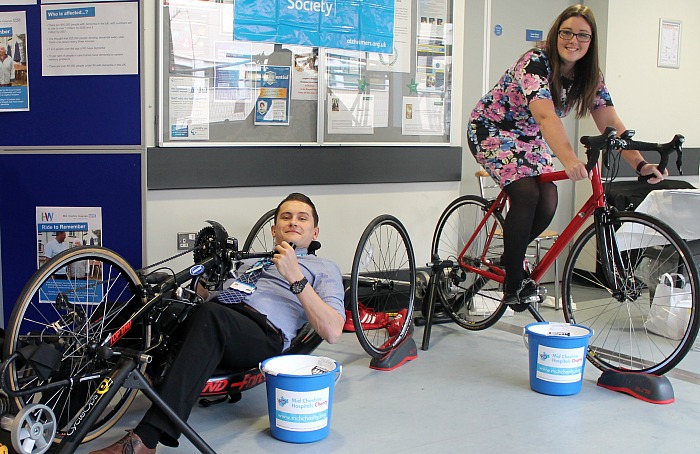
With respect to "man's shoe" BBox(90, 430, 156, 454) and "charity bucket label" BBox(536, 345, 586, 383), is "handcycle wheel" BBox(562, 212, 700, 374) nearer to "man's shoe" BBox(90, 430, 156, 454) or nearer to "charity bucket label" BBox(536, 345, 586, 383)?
"charity bucket label" BBox(536, 345, 586, 383)

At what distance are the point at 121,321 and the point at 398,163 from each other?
2.14 meters

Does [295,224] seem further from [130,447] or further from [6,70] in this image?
[6,70]

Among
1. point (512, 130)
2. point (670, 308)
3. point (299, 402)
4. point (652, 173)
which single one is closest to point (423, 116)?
point (512, 130)

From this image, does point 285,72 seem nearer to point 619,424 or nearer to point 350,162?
point 350,162

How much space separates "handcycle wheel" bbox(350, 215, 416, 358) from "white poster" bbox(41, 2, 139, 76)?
1321mm

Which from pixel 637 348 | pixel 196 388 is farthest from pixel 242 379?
pixel 637 348

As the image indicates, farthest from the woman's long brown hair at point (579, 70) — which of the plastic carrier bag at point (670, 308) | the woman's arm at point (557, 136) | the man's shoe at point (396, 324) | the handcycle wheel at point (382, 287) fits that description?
the man's shoe at point (396, 324)

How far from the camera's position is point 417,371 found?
3291mm

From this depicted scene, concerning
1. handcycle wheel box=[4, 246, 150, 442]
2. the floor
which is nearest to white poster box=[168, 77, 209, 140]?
handcycle wheel box=[4, 246, 150, 442]

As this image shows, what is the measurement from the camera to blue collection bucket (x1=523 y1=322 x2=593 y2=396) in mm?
2900

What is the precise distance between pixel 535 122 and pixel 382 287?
103 cm

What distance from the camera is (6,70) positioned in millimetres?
3312

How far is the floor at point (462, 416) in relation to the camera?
2.48 metres

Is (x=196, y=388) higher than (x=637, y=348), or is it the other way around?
(x=196, y=388)
